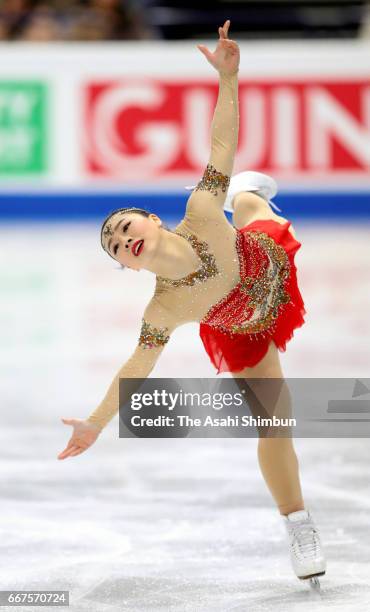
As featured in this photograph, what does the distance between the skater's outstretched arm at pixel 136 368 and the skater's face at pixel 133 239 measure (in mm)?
133

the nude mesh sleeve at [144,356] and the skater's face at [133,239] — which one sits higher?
the skater's face at [133,239]

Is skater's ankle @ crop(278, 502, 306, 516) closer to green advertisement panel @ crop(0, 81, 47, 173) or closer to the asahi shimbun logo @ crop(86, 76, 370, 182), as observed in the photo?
the asahi shimbun logo @ crop(86, 76, 370, 182)

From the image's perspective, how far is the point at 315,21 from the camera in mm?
9391

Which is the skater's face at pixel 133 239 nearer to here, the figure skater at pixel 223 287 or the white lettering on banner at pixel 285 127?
the figure skater at pixel 223 287

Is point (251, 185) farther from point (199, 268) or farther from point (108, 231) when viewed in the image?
point (108, 231)

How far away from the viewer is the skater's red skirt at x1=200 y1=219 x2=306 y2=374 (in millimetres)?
2615

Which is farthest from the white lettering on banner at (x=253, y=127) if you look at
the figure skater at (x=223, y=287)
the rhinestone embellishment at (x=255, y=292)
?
the rhinestone embellishment at (x=255, y=292)

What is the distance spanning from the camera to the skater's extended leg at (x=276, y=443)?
2693 millimetres

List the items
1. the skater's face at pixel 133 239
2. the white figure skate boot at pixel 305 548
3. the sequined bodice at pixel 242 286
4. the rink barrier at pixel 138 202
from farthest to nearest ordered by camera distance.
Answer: the rink barrier at pixel 138 202
the white figure skate boot at pixel 305 548
the sequined bodice at pixel 242 286
the skater's face at pixel 133 239

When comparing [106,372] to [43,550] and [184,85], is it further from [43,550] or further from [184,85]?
[184,85]

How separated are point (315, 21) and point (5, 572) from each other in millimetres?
7430

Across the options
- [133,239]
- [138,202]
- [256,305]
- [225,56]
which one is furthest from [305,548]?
[138,202]

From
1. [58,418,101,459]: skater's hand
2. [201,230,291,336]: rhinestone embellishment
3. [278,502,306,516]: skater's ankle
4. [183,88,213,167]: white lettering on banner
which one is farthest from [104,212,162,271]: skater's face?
[183,88,213,167]: white lettering on banner

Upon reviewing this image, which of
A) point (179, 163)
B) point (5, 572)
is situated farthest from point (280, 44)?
point (5, 572)
